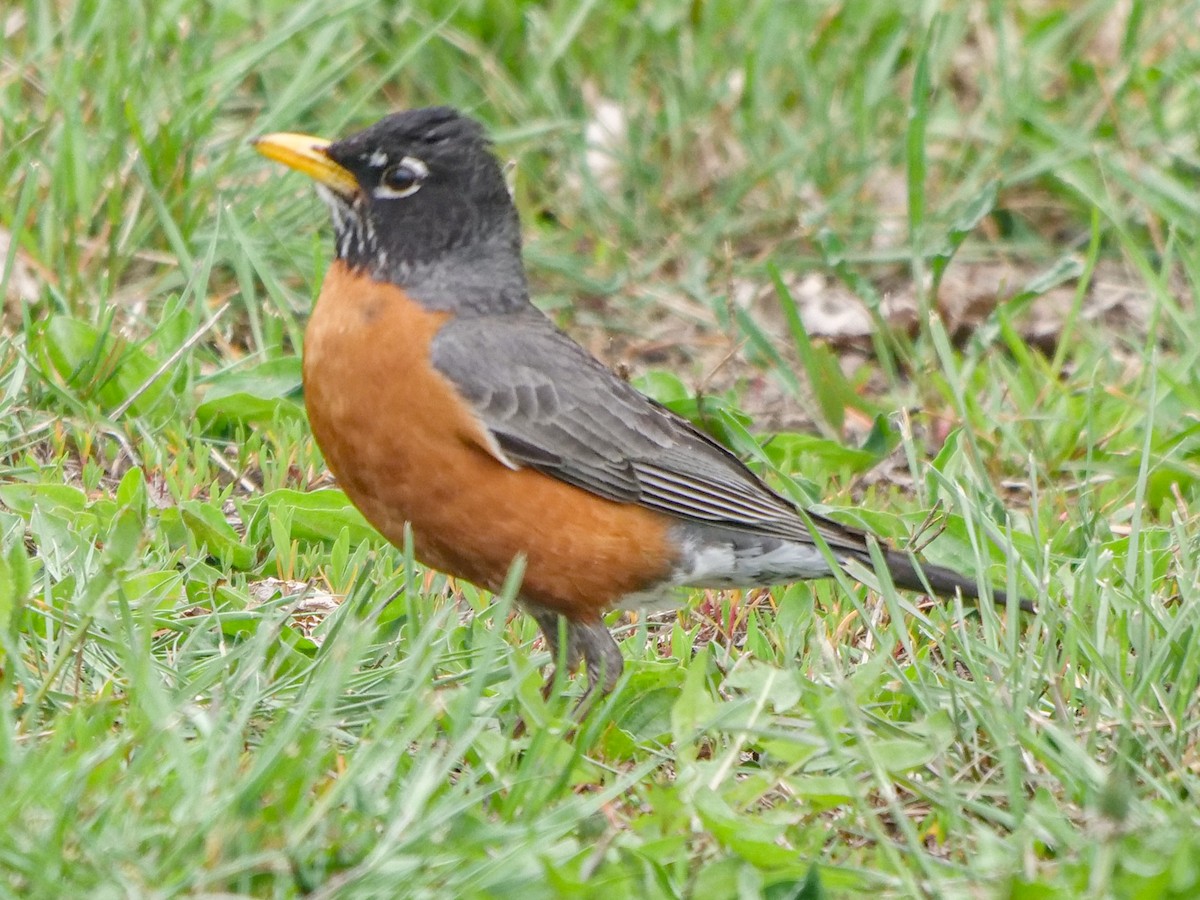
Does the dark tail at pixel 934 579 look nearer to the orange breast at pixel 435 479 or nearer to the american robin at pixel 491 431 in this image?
the american robin at pixel 491 431

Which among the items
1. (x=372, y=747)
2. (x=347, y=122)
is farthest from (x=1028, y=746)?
(x=347, y=122)

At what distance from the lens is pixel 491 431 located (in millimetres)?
4109

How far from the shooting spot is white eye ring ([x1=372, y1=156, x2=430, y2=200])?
443cm

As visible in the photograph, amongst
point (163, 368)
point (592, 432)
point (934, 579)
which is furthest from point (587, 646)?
A: point (163, 368)

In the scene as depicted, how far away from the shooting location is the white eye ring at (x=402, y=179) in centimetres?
443

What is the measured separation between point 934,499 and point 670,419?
78 cm

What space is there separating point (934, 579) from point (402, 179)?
166 centimetres

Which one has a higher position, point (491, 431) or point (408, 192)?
point (408, 192)

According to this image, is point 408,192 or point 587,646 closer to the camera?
point 587,646

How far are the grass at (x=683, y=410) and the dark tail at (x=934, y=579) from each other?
8 centimetres

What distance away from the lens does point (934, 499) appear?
4.82m

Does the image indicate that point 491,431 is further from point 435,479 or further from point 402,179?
point 402,179

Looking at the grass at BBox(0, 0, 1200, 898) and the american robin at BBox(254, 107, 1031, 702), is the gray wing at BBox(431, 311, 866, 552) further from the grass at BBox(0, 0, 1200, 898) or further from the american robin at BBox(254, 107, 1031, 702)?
the grass at BBox(0, 0, 1200, 898)

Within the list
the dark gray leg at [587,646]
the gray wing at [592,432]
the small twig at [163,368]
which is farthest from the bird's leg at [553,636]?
the small twig at [163,368]
